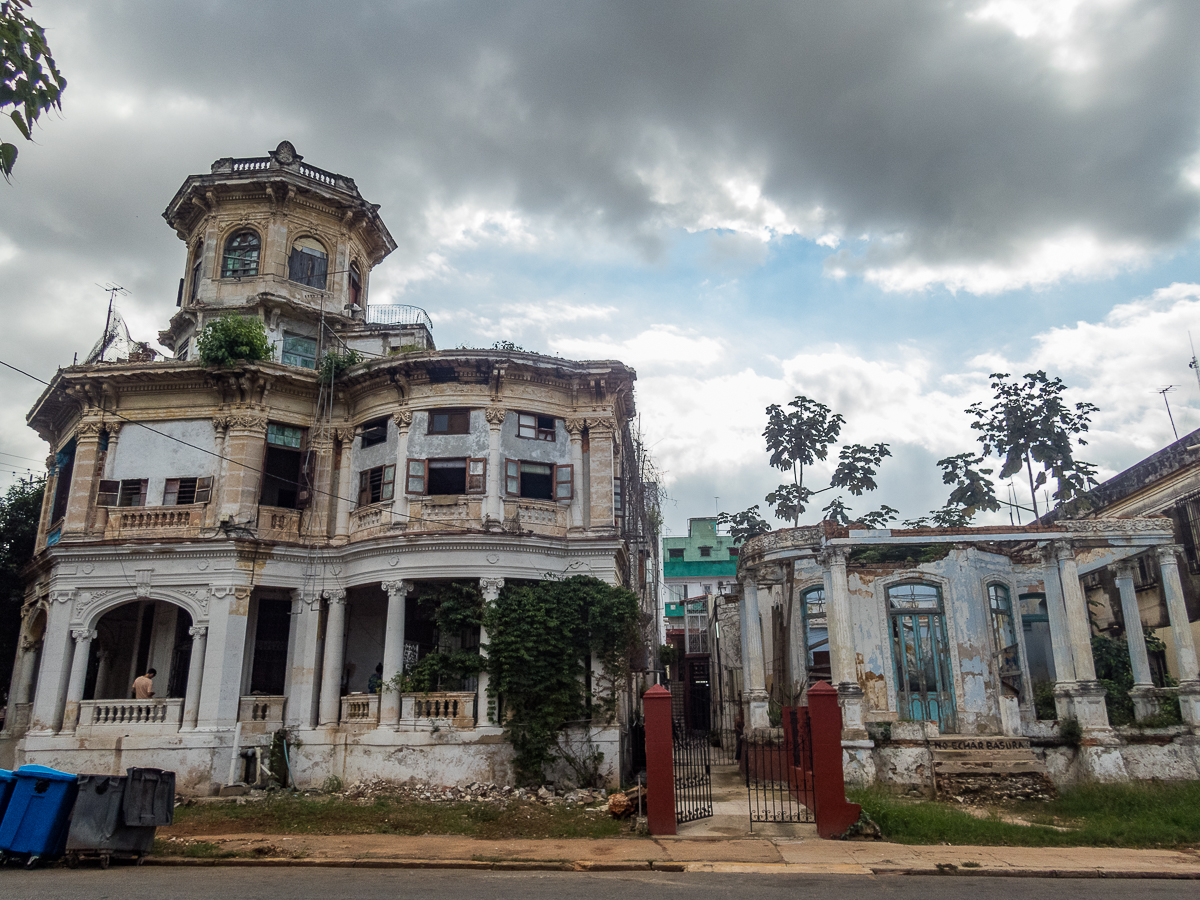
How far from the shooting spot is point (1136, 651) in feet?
59.4

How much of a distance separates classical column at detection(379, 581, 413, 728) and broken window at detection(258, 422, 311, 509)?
12.6 ft

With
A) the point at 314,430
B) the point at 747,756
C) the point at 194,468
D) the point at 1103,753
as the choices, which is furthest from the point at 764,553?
the point at 194,468

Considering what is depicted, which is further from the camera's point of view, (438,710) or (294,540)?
(294,540)

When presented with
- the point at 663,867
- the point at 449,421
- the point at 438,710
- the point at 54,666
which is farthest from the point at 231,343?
the point at 663,867

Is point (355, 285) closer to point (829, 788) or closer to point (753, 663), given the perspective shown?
point (753, 663)

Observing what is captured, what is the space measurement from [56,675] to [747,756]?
15.8 meters

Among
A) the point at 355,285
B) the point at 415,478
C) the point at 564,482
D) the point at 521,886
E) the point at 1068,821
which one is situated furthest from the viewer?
the point at 355,285

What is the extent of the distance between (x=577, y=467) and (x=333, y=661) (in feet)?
24.6

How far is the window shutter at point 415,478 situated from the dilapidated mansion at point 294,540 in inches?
2.0

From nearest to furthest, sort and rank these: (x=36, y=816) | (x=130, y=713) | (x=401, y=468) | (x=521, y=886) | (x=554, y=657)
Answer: (x=521, y=886) → (x=36, y=816) → (x=554, y=657) → (x=130, y=713) → (x=401, y=468)

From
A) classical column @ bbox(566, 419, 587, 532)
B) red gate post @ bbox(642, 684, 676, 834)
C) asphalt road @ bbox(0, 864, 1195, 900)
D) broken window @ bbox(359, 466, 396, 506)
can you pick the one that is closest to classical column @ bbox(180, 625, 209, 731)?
broken window @ bbox(359, 466, 396, 506)

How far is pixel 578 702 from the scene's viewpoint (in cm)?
1862

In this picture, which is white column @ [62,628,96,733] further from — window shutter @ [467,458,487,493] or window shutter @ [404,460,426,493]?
window shutter @ [467,458,487,493]

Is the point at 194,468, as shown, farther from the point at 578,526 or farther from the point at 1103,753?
the point at 1103,753
